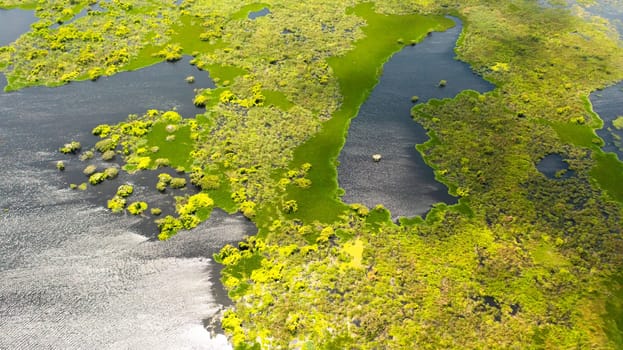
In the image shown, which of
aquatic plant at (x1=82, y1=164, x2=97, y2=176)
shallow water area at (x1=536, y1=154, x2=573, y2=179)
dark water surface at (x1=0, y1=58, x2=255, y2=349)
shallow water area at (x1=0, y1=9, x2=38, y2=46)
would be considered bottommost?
dark water surface at (x1=0, y1=58, x2=255, y2=349)

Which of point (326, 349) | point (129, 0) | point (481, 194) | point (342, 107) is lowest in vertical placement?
point (326, 349)

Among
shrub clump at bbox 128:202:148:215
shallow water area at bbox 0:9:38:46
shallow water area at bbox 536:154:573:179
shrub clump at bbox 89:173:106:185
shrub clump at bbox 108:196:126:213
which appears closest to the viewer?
shrub clump at bbox 128:202:148:215

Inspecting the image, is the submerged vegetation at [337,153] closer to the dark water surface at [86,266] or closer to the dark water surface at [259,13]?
the dark water surface at [259,13]

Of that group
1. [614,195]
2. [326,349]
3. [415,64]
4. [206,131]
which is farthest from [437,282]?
[415,64]

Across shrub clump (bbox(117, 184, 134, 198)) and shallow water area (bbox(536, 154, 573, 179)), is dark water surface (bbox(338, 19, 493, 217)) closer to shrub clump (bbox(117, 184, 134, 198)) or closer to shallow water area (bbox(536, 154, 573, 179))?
shallow water area (bbox(536, 154, 573, 179))

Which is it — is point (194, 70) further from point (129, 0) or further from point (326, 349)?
point (326, 349)

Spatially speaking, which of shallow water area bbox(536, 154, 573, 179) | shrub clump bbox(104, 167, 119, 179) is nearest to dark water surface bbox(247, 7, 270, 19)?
shrub clump bbox(104, 167, 119, 179)
